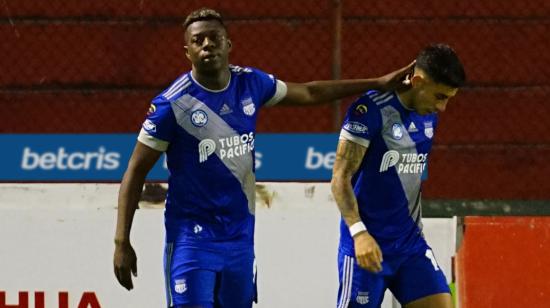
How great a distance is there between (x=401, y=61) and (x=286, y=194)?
2492 mm

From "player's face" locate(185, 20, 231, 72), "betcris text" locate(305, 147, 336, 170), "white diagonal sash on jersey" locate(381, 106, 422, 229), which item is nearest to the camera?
"player's face" locate(185, 20, 231, 72)

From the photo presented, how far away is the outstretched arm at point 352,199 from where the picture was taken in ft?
17.1

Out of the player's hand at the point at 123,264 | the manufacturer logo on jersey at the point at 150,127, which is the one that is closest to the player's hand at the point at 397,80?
the manufacturer logo on jersey at the point at 150,127

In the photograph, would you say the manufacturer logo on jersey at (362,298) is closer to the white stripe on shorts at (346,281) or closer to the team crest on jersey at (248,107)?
the white stripe on shorts at (346,281)

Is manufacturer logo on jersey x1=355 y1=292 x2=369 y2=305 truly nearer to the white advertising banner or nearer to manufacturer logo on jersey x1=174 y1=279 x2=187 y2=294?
manufacturer logo on jersey x1=174 y1=279 x2=187 y2=294

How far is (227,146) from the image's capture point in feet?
17.3

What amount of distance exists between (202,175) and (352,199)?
0.67 meters

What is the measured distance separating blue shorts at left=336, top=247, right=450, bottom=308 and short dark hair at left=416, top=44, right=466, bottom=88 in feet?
2.75

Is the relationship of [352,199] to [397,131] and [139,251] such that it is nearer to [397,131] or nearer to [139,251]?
[397,131]

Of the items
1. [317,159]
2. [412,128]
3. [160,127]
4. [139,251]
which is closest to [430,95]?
[412,128]

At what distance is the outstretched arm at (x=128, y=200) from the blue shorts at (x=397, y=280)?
1.07m

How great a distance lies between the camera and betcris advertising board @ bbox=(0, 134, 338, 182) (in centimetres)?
825

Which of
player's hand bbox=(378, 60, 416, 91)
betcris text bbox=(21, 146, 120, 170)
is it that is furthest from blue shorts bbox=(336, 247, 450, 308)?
betcris text bbox=(21, 146, 120, 170)

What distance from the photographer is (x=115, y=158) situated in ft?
27.8
